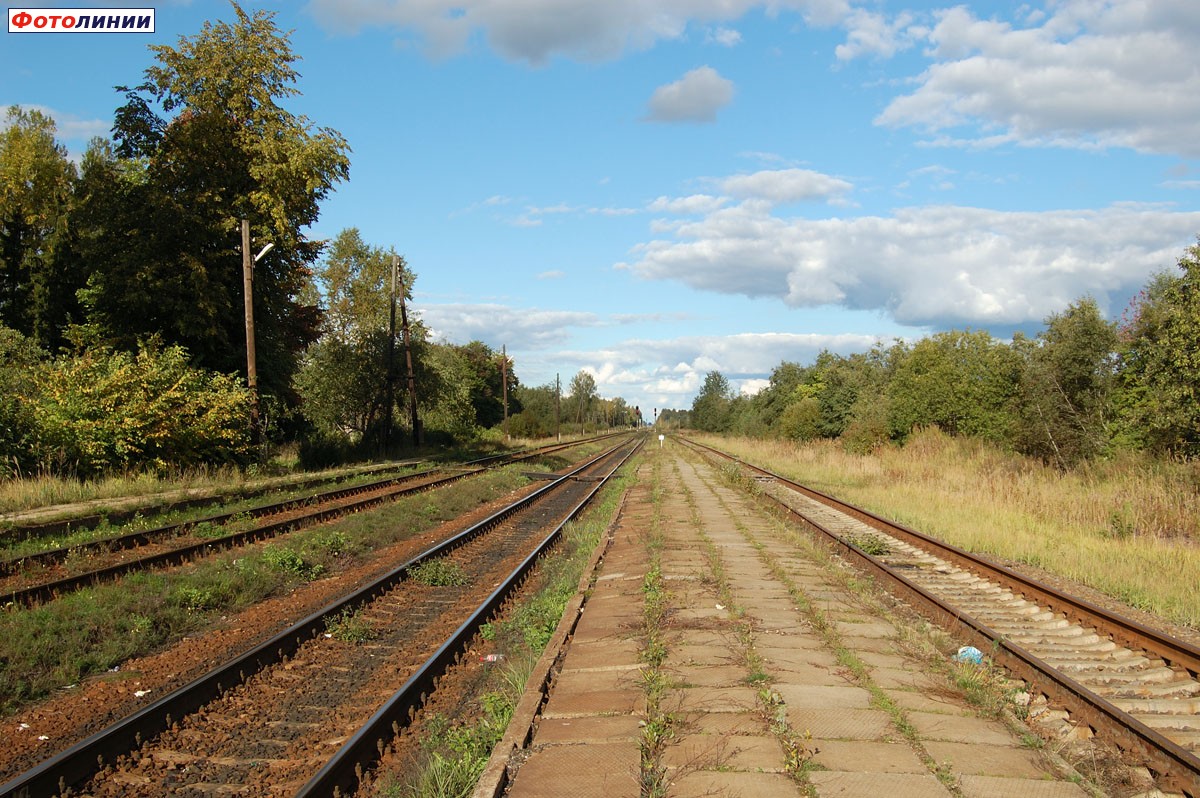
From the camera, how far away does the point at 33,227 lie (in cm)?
4012

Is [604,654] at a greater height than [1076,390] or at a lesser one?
lesser

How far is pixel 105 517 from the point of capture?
1361 cm

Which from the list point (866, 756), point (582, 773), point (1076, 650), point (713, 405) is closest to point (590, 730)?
point (582, 773)

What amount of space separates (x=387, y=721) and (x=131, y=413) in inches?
617

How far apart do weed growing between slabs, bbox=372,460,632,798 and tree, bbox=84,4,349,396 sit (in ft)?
58.2

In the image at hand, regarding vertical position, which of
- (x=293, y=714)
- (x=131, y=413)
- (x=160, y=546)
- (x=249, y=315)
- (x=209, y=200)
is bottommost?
(x=293, y=714)

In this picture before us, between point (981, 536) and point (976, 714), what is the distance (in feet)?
30.2

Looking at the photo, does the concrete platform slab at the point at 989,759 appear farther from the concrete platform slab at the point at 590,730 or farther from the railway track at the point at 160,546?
the railway track at the point at 160,546

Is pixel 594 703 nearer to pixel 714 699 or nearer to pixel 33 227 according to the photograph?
pixel 714 699

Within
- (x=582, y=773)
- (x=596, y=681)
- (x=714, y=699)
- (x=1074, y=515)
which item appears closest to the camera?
(x=582, y=773)

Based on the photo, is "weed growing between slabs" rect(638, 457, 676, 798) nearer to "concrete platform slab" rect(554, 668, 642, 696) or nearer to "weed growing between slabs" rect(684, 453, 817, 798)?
"concrete platform slab" rect(554, 668, 642, 696)

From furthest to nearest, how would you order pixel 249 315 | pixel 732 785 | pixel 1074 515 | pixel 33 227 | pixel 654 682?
pixel 33 227
pixel 249 315
pixel 1074 515
pixel 654 682
pixel 732 785

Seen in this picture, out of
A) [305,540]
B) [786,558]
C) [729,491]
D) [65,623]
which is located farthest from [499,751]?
[729,491]

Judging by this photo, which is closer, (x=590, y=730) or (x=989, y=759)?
(x=989, y=759)
